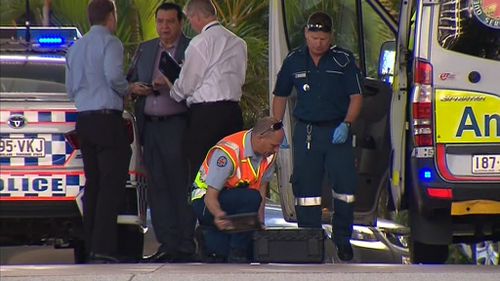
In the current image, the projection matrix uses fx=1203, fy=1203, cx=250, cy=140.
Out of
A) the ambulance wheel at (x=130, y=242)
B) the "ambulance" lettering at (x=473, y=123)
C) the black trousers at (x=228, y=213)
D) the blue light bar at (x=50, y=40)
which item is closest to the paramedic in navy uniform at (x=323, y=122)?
the black trousers at (x=228, y=213)

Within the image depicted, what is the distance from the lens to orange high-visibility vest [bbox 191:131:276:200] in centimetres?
737

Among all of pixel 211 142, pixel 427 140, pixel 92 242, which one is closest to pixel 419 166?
pixel 427 140

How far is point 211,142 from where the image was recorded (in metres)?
7.92

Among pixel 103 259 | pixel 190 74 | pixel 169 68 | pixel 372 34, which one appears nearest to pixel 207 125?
pixel 190 74

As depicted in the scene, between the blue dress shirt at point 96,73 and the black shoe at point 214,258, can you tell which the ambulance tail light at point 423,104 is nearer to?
the black shoe at point 214,258

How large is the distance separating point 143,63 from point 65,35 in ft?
1.88

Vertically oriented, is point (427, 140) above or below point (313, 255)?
above

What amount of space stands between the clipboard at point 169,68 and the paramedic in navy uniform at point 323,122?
755 millimetres

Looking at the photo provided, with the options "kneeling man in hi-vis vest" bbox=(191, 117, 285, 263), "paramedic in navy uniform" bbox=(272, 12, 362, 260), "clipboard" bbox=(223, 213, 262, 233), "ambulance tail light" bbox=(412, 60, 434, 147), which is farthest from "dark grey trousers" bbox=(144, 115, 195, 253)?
"ambulance tail light" bbox=(412, 60, 434, 147)

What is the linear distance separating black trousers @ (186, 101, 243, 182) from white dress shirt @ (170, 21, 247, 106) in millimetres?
49

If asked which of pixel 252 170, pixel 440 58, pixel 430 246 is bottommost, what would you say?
pixel 430 246

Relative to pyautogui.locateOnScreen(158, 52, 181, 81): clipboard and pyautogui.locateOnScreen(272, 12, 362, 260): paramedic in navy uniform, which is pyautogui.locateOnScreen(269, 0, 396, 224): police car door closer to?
pyautogui.locateOnScreen(272, 12, 362, 260): paramedic in navy uniform

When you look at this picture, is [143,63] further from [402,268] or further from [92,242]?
[402,268]

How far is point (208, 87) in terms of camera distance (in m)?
7.92
